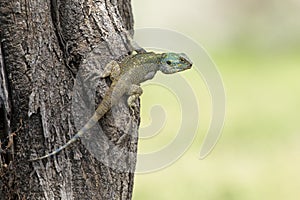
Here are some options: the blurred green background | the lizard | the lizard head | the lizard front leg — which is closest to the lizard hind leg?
the lizard

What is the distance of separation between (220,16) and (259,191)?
21.6ft

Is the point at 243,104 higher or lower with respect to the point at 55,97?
lower

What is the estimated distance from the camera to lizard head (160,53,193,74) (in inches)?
148

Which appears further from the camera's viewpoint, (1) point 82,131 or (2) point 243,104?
(2) point 243,104

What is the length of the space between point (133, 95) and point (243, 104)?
19.5 ft

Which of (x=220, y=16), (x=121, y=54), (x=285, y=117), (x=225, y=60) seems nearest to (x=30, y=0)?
(x=121, y=54)

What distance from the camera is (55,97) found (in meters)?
3.22

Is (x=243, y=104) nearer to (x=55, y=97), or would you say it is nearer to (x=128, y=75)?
(x=128, y=75)

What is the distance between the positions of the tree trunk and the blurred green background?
3.11 metres

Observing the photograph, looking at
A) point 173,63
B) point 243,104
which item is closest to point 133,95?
point 173,63

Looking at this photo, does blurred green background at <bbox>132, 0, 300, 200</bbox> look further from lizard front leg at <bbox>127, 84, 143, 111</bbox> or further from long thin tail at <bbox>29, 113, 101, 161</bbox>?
long thin tail at <bbox>29, 113, 101, 161</bbox>

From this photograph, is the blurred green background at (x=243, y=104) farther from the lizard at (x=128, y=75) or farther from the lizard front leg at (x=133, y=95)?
the lizard front leg at (x=133, y=95)

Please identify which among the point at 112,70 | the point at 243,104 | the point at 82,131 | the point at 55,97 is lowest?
the point at 243,104

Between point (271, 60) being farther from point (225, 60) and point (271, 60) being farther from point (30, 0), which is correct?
point (30, 0)
